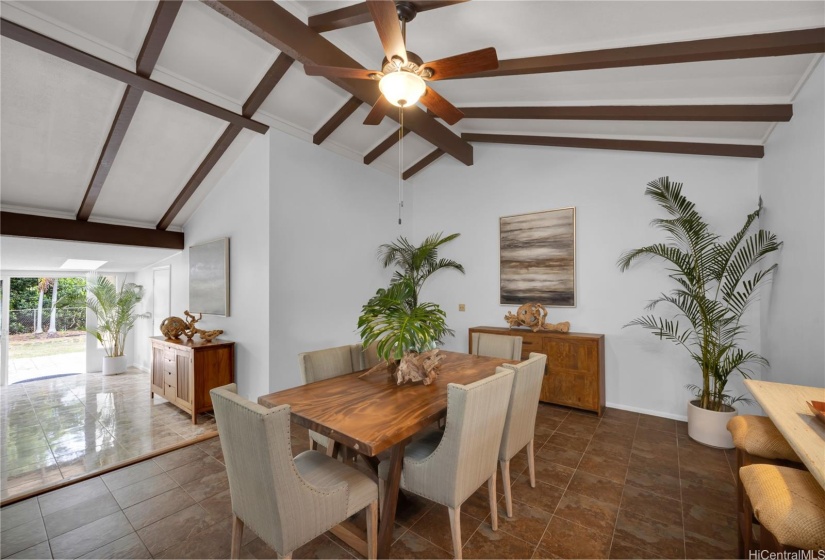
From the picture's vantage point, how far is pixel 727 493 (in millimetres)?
2279

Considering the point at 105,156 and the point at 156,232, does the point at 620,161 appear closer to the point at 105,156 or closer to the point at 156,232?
the point at 105,156

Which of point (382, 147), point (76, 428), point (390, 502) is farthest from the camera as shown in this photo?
point (382, 147)

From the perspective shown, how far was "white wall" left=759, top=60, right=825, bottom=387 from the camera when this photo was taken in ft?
7.18

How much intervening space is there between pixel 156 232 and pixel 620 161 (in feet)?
19.6

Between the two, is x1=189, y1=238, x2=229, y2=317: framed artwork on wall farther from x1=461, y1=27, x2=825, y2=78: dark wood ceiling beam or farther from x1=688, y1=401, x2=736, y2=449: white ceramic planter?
x1=688, y1=401, x2=736, y2=449: white ceramic planter

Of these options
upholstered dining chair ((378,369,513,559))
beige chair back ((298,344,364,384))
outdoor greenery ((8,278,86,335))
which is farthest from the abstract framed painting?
outdoor greenery ((8,278,86,335))

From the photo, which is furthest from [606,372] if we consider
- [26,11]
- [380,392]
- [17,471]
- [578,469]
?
[26,11]

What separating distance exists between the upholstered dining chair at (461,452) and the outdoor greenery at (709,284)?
7.76 feet

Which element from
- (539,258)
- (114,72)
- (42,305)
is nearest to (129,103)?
(114,72)

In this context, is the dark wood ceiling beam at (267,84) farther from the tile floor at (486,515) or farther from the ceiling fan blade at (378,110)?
the tile floor at (486,515)

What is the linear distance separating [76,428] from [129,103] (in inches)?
128

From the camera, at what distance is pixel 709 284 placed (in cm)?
339

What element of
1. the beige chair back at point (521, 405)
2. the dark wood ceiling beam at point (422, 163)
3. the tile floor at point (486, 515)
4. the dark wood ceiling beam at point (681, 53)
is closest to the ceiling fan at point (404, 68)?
the dark wood ceiling beam at point (681, 53)

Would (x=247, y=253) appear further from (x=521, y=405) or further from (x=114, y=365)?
(x=114, y=365)
